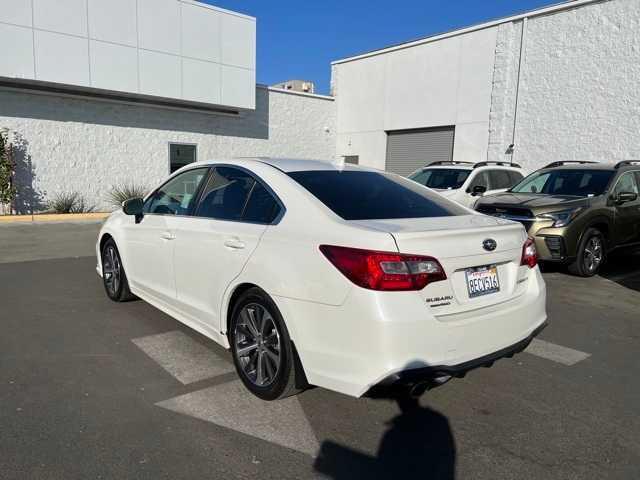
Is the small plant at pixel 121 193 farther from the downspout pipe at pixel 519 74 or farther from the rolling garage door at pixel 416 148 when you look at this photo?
the downspout pipe at pixel 519 74

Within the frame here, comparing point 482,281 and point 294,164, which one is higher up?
point 294,164

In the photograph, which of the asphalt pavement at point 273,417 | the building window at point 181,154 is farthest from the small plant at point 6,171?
the asphalt pavement at point 273,417

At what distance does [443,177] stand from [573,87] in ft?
20.1

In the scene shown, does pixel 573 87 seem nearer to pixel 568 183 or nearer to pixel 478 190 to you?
pixel 478 190

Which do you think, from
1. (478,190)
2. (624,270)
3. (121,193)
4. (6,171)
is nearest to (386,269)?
(624,270)

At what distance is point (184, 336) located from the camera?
4.76m

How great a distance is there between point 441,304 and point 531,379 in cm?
163

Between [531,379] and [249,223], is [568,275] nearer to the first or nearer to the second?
[531,379]

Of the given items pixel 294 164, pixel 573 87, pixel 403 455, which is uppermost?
pixel 573 87

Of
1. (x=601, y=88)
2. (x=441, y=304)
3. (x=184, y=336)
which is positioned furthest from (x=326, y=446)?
(x=601, y=88)

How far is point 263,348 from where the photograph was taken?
135 inches

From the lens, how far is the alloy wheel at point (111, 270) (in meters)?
5.67

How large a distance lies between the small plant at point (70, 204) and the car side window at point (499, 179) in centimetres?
1207

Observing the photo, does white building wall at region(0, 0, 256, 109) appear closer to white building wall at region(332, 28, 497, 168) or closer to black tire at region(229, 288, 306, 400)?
white building wall at region(332, 28, 497, 168)
